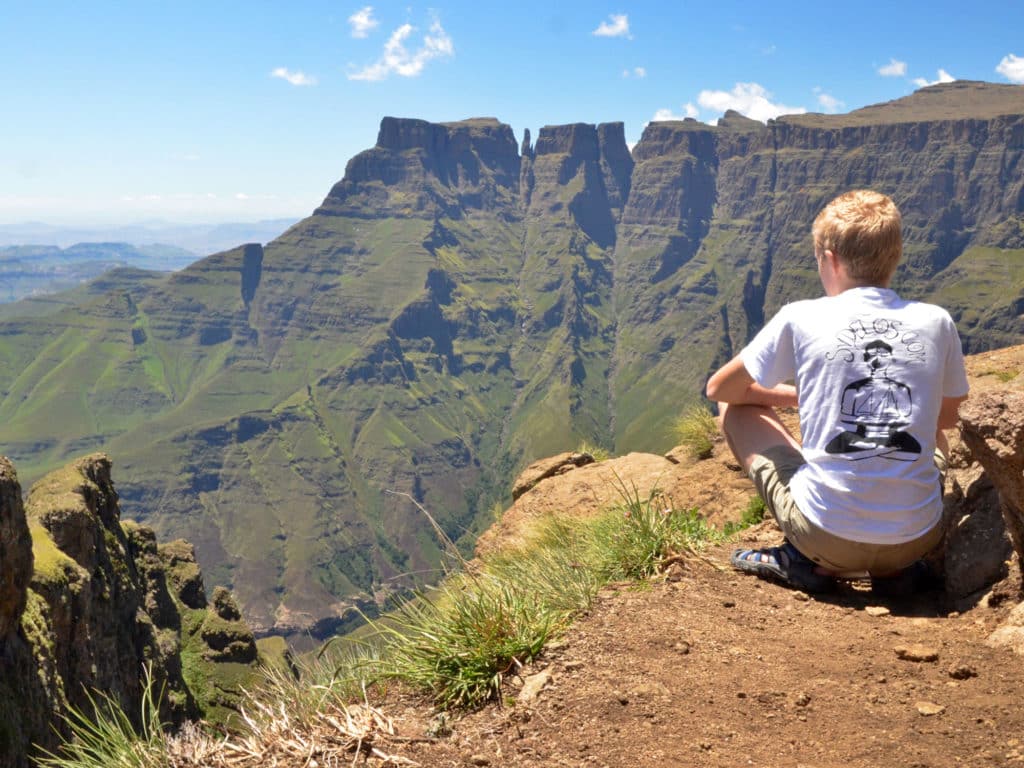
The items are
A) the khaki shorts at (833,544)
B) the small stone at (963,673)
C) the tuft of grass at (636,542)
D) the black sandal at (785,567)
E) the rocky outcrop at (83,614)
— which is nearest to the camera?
the small stone at (963,673)

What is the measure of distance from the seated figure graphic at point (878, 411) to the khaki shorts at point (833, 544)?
2.50ft

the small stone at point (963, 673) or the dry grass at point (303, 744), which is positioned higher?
the small stone at point (963, 673)

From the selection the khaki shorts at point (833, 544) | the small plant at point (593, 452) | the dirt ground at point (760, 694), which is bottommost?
the small plant at point (593, 452)

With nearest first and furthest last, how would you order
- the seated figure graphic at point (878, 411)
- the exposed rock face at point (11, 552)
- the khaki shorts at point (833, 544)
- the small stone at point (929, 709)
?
1. the small stone at point (929, 709)
2. the seated figure graphic at point (878, 411)
3. the khaki shorts at point (833, 544)
4. the exposed rock face at point (11, 552)

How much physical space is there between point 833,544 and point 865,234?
2.49 m

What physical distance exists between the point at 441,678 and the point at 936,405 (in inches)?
170

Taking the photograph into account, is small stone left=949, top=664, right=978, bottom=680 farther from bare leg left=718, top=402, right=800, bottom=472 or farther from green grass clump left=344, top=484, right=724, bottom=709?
green grass clump left=344, top=484, right=724, bottom=709

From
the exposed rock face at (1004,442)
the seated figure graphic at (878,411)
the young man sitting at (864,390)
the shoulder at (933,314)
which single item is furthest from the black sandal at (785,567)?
the shoulder at (933,314)

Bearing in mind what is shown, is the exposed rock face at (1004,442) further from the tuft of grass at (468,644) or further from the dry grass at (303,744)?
the dry grass at (303,744)

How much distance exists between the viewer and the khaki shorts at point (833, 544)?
584 cm

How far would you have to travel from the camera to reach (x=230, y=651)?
5003 cm

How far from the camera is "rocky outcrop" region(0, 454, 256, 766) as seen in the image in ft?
55.1

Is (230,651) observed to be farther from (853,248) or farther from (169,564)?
(853,248)

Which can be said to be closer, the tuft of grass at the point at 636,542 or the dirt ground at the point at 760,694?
the dirt ground at the point at 760,694
